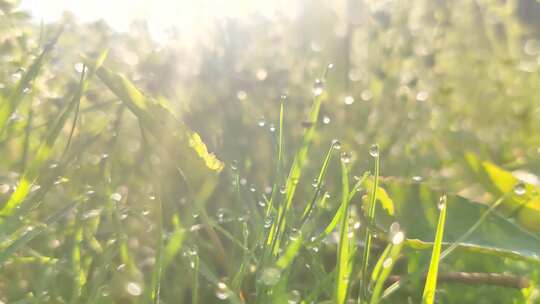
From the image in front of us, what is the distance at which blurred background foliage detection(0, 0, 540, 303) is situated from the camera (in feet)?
2.27

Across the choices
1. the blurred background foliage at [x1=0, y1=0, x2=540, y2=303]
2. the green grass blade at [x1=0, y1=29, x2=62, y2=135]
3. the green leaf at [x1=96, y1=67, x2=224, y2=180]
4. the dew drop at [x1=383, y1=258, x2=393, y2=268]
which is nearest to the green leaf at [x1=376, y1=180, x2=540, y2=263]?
the blurred background foliage at [x1=0, y1=0, x2=540, y2=303]

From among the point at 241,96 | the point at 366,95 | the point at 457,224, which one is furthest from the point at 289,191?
the point at 366,95

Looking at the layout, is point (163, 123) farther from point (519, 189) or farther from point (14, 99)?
point (519, 189)

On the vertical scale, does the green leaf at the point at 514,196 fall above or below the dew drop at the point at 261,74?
below

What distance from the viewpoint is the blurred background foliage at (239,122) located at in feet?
2.27

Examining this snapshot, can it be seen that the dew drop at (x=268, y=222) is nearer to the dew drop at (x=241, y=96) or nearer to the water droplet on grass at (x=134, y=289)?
the water droplet on grass at (x=134, y=289)

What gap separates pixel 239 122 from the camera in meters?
1.35

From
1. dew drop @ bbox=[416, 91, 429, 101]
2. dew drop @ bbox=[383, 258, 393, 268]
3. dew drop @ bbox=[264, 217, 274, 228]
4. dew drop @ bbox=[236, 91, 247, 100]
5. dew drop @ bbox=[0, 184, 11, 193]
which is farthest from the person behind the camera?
dew drop @ bbox=[416, 91, 429, 101]

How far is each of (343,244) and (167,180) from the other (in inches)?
17.6

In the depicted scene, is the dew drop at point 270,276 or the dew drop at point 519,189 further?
the dew drop at point 519,189

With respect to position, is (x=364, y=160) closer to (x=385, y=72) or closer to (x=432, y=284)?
(x=385, y=72)

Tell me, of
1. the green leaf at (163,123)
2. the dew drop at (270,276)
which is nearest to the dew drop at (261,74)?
the green leaf at (163,123)

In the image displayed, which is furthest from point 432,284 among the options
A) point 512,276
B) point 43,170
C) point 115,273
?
point 43,170

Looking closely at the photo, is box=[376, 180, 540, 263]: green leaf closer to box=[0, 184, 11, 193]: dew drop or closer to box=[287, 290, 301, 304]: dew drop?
box=[287, 290, 301, 304]: dew drop
